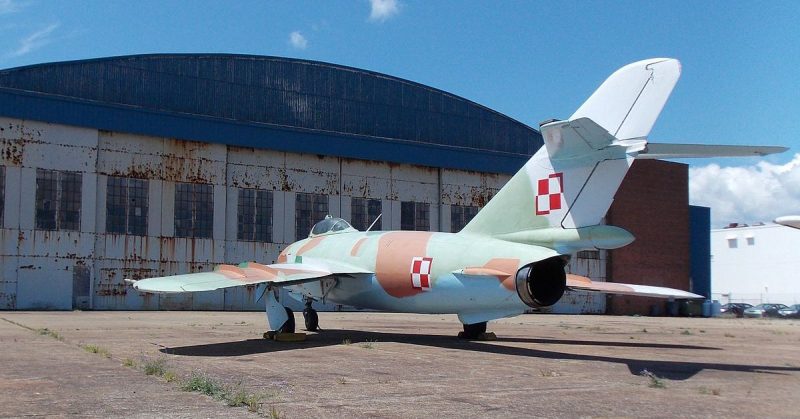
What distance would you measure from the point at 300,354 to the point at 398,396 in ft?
16.4

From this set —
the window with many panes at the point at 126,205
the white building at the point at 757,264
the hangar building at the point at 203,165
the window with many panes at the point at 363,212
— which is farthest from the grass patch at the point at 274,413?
the white building at the point at 757,264

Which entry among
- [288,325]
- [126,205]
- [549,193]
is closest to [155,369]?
[288,325]

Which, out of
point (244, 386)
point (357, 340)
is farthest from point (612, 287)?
point (244, 386)

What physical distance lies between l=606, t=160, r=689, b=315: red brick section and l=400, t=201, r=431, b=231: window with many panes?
40.5 feet

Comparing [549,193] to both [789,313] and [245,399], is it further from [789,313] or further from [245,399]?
[789,313]

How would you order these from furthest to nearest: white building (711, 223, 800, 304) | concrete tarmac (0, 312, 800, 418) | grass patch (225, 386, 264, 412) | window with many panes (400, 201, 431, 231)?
white building (711, 223, 800, 304) → window with many panes (400, 201, 431, 231) → concrete tarmac (0, 312, 800, 418) → grass patch (225, 386, 264, 412)

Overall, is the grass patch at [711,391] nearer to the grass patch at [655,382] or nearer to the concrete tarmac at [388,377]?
the concrete tarmac at [388,377]

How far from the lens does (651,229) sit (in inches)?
1866

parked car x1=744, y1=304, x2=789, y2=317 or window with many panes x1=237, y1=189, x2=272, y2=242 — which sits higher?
window with many panes x1=237, y1=189, x2=272, y2=242

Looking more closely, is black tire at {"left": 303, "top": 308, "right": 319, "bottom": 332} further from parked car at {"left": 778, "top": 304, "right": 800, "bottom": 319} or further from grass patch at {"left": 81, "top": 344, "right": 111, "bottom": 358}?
parked car at {"left": 778, "top": 304, "right": 800, "bottom": 319}

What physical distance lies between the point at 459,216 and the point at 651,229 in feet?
46.7

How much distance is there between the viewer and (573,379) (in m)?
9.98

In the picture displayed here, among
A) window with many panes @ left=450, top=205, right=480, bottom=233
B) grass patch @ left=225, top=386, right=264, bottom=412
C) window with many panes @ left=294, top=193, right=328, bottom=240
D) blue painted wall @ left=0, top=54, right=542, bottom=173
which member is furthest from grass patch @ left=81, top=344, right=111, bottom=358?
window with many panes @ left=450, top=205, right=480, bottom=233

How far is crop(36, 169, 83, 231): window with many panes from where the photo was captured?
30.9 m
